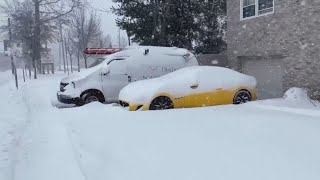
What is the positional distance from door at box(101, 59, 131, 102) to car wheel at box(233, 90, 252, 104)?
369 cm

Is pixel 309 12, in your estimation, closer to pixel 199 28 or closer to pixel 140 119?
pixel 140 119

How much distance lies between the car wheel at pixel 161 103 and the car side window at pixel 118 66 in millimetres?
2941

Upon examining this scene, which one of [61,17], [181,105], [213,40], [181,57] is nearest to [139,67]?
[181,57]

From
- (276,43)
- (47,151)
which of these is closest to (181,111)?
(47,151)

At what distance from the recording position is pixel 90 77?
1278cm

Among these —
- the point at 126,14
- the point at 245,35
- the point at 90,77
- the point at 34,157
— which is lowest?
the point at 34,157

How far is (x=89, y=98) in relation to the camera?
12.8 meters

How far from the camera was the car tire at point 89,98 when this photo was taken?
12703mm

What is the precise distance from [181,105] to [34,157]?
5301 millimetres

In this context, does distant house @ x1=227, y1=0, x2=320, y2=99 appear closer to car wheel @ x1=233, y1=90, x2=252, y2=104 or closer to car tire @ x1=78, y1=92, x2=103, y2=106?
car wheel @ x1=233, y1=90, x2=252, y2=104

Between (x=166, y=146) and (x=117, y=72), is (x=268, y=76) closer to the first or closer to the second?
(x=117, y=72)

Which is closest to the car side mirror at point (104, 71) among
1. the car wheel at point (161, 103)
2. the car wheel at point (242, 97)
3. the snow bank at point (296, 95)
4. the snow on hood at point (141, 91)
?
the snow on hood at point (141, 91)

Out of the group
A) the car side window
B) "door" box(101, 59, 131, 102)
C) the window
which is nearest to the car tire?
"door" box(101, 59, 131, 102)

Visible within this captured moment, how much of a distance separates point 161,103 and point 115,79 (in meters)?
2.87
